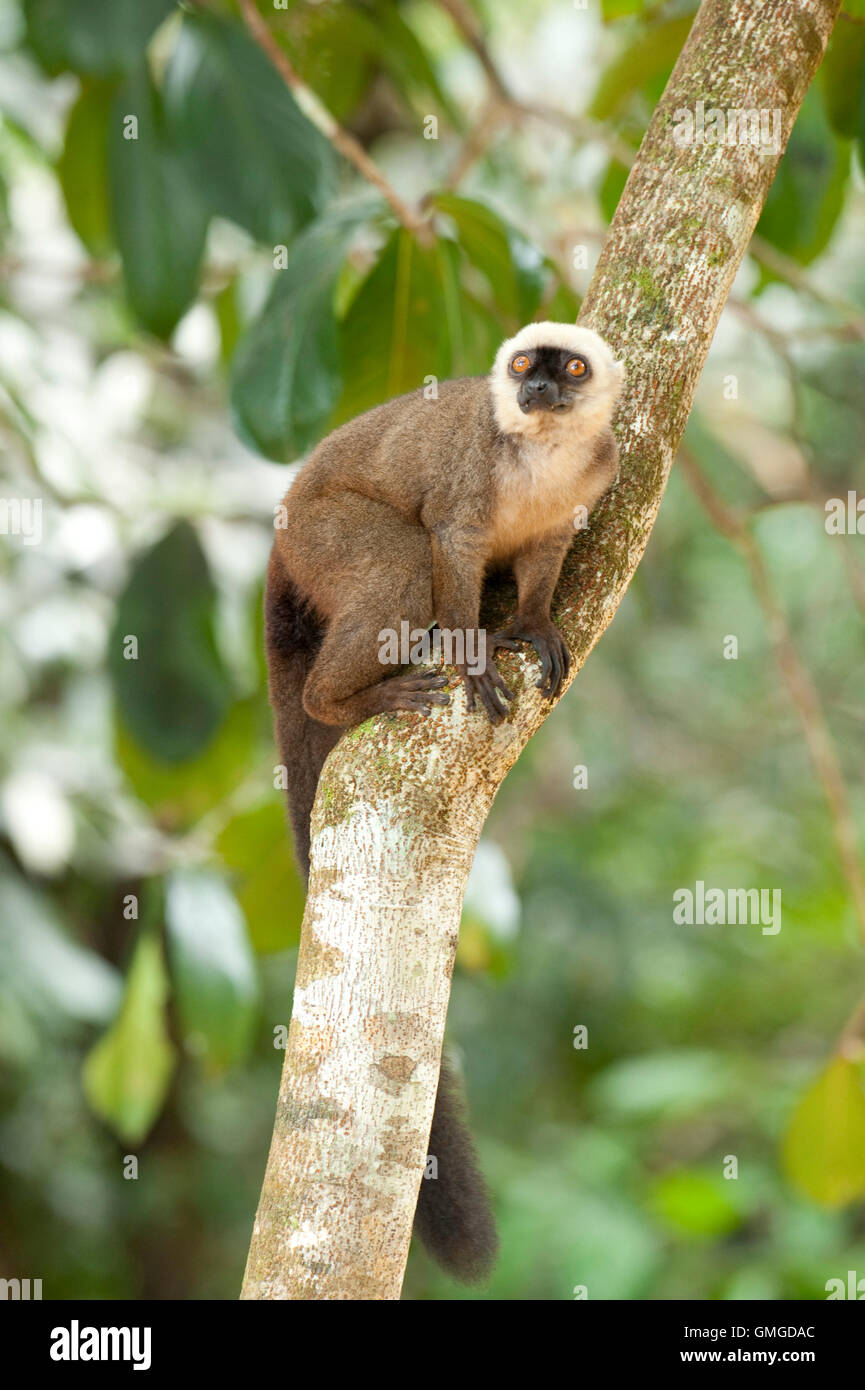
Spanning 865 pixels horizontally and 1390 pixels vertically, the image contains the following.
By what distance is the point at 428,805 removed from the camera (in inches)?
81.5

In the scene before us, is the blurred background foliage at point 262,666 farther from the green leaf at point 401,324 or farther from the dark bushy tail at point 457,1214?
the dark bushy tail at point 457,1214

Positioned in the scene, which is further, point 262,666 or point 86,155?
point 262,666

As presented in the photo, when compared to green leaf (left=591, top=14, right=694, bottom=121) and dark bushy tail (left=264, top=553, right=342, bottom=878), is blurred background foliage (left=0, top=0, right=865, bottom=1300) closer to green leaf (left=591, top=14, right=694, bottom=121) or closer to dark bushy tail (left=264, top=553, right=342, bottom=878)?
green leaf (left=591, top=14, right=694, bottom=121)

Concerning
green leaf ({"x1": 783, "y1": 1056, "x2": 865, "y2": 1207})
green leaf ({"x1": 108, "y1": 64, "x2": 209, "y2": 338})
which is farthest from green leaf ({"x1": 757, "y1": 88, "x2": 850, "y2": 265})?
green leaf ({"x1": 783, "y1": 1056, "x2": 865, "y2": 1207})

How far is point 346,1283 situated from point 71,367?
553 centimetres

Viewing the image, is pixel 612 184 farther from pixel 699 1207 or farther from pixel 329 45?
pixel 699 1207

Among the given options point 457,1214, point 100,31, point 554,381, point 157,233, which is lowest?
point 457,1214

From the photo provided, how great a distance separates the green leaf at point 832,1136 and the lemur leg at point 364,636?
2.15 metres

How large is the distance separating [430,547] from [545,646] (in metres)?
0.62

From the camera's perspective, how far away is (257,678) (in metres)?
4.84

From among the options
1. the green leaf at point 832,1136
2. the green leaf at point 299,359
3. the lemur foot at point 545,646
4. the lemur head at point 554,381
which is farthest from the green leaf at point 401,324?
the green leaf at point 832,1136

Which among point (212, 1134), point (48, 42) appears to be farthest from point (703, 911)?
point (48, 42)

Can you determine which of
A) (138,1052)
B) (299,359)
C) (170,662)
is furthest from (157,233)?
(138,1052)

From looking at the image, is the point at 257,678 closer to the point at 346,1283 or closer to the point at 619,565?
the point at 619,565
